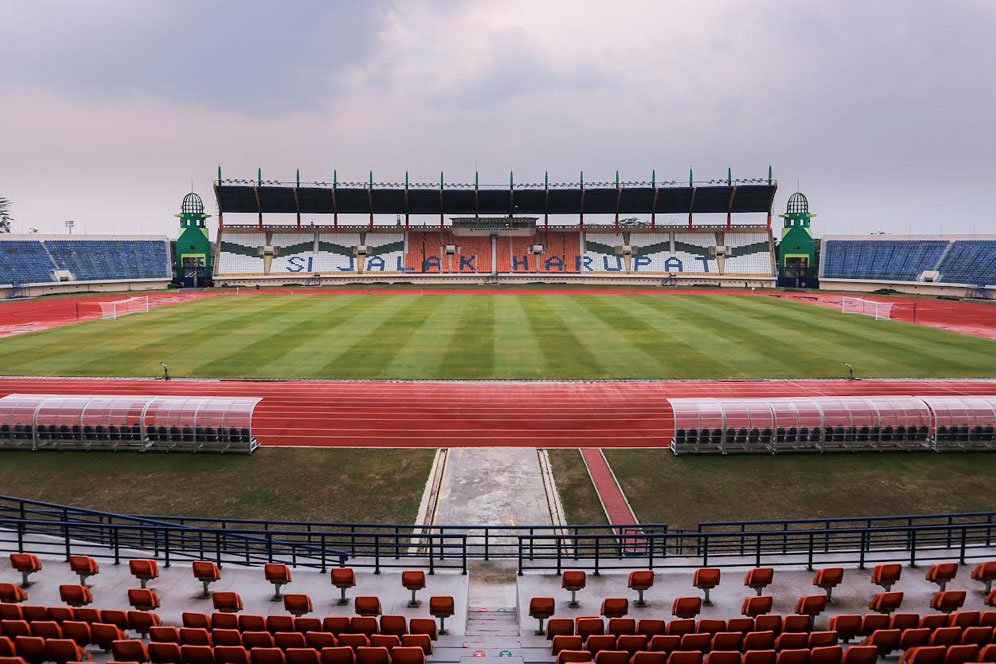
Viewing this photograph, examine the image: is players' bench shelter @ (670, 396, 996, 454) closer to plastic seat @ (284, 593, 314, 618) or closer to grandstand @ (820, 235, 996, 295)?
plastic seat @ (284, 593, 314, 618)

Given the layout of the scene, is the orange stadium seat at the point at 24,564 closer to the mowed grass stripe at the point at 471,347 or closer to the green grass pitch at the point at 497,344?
the green grass pitch at the point at 497,344

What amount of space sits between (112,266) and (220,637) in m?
80.2

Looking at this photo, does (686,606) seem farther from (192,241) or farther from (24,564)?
(192,241)

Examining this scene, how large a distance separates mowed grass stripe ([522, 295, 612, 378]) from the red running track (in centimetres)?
214

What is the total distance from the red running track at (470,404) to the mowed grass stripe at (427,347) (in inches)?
75.3

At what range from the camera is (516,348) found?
114ft

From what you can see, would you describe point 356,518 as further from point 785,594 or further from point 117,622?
point 785,594

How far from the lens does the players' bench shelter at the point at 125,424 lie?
19.5 m

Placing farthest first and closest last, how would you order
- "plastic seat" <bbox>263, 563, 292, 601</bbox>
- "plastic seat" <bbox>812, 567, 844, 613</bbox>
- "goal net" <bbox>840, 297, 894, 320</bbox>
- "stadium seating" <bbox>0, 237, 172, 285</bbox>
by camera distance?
"stadium seating" <bbox>0, 237, 172, 285</bbox>
"goal net" <bbox>840, 297, 894, 320</bbox>
"plastic seat" <bbox>263, 563, 292, 601</bbox>
"plastic seat" <bbox>812, 567, 844, 613</bbox>

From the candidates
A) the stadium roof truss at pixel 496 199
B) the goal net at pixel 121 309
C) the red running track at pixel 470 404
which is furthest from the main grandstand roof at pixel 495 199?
the red running track at pixel 470 404

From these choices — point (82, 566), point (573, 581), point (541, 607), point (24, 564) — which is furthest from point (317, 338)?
point (541, 607)

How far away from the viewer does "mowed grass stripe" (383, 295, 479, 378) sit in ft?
95.6

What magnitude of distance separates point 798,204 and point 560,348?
61.9m

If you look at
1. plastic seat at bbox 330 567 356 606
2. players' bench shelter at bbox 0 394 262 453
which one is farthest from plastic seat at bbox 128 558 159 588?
players' bench shelter at bbox 0 394 262 453
